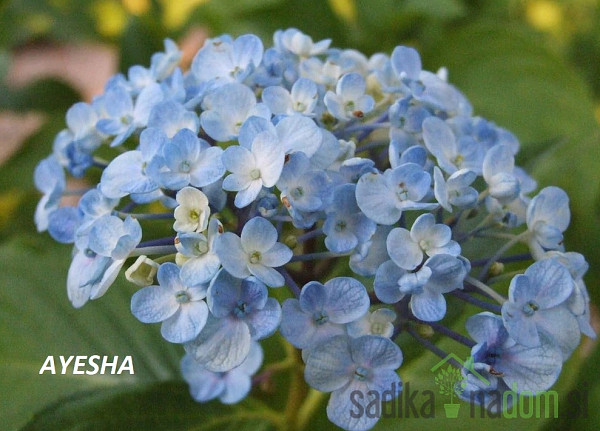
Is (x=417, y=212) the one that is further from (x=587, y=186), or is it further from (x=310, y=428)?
(x=587, y=186)

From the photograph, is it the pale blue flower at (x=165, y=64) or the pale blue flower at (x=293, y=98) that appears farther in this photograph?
the pale blue flower at (x=165, y=64)

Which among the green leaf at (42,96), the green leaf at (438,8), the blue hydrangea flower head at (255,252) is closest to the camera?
the blue hydrangea flower head at (255,252)

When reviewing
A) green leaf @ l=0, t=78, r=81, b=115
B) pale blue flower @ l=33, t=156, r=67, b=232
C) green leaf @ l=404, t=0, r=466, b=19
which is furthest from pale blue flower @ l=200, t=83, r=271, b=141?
green leaf @ l=0, t=78, r=81, b=115

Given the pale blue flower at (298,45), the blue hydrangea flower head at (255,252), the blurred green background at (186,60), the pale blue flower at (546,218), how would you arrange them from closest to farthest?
the blue hydrangea flower head at (255,252), the pale blue flower at (546,218), the pale blue flower at (298,45), the blurred green background at (186,60)

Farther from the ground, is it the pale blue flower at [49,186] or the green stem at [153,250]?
the green stem at [153,250]

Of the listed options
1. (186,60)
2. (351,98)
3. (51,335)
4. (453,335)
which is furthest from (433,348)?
(186,60)

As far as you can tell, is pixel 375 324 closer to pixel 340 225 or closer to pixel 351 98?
pixel 340 225

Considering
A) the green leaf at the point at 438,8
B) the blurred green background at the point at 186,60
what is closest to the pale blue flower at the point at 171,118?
the blurred green background at the point at 186,60

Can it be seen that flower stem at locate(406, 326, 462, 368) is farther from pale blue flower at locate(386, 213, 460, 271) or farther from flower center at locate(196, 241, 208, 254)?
flower center at locate(196, 241, 208, 254)

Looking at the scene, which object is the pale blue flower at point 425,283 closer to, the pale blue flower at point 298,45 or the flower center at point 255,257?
the flower center at point 255,257
